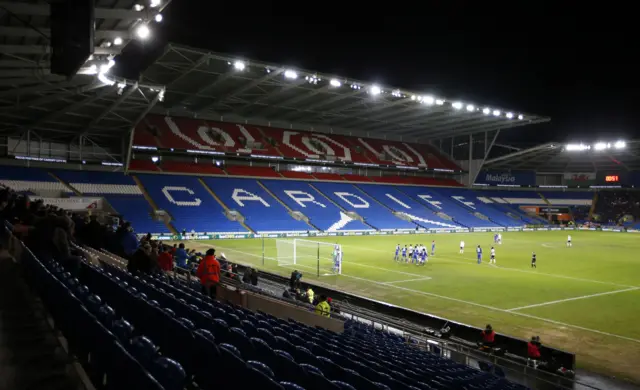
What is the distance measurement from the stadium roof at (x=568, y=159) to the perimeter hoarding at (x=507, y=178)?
870mm

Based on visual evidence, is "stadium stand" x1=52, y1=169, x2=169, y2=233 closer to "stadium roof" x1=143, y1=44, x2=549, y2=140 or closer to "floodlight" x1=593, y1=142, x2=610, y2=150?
"stadium roof" x1=143, y1=44, x2=549, y2=140

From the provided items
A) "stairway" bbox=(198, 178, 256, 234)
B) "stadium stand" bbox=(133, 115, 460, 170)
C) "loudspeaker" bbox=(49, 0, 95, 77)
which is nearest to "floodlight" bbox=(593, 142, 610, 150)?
"stadium stand" bbox=(133, 115, 460, 170)

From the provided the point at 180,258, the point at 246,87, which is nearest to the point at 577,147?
the point at 246,87

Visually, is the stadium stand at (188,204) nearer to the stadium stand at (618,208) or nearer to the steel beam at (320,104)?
the steel beam at (320,104)

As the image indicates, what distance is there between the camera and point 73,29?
8508mm

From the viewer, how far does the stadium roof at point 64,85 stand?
14.9 meters

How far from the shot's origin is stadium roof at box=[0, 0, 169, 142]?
14.9 metres

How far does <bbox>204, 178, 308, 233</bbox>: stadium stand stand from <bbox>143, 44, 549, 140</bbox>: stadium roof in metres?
9.14

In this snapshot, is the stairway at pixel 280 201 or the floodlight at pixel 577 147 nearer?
the stairway at pixel 280 201

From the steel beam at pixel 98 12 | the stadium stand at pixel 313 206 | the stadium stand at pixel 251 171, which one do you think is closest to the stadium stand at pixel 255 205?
the stadium stand at pixel 313 206

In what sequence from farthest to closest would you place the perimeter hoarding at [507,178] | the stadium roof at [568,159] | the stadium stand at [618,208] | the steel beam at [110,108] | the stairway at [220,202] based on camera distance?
1. the perimeter hoarding at [507,178]
2. the stadium stand at [618,208]
3. the stadium roof at [568,159]
4. the stairway at [220,202]
5. the steel beam at [110,108]

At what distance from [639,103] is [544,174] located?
1033 inches

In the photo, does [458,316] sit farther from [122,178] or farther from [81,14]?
[122,178]

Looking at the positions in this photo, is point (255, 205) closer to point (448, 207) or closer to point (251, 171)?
point (251, 171)
